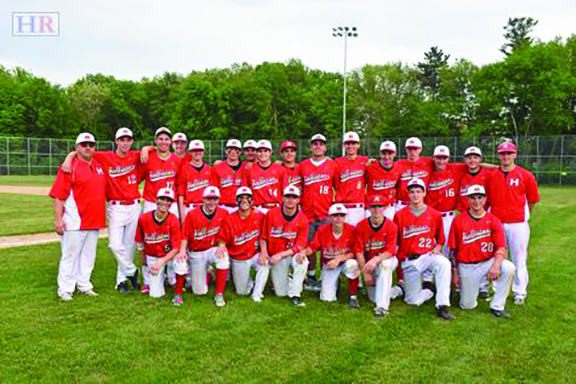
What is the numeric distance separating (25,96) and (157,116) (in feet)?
48.1

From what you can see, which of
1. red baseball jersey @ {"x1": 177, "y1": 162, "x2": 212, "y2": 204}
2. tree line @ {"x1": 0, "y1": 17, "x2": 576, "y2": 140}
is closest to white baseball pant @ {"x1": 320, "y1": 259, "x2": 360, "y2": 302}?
red baseball jersey @ {"x1": 177, "y1": 162, "x2": 212, "y2": 204}

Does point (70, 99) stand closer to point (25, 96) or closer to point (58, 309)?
point (25, 96)

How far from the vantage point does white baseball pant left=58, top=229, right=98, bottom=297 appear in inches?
227

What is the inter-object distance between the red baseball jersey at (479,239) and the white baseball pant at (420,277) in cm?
25

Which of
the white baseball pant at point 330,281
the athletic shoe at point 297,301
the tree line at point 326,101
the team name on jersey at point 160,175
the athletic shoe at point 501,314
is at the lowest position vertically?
the athletic shoe at point 297,301

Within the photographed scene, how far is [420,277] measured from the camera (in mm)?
5664

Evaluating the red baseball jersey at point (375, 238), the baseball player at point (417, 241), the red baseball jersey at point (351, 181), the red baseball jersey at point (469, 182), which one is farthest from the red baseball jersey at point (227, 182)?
the red baseball jersey at point (469, 182)

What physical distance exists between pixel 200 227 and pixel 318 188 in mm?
1620

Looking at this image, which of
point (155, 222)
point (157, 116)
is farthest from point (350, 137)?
point (157, 116)

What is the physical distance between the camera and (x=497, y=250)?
17.6 ft

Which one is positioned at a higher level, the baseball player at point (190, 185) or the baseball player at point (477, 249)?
the baseball player at point (190, 185)

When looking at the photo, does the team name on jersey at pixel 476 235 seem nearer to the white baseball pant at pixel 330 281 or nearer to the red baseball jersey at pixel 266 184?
the white baseball pant at pixel 330 281

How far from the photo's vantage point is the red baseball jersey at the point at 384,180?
21.1ft

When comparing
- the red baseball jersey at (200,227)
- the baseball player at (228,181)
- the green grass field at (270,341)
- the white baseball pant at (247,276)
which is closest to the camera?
the green grass field at (270,341)
